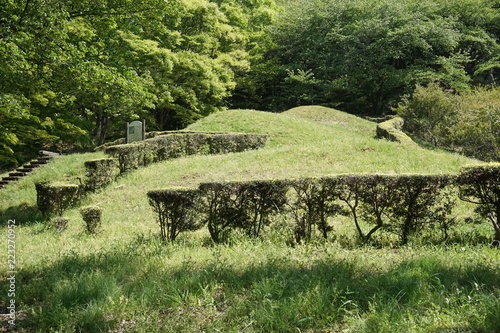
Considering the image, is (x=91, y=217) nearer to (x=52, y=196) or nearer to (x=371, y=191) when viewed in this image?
(x=52, y=196)

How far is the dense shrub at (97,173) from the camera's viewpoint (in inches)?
529

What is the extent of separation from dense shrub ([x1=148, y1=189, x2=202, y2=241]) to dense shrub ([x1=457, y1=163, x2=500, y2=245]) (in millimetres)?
4655

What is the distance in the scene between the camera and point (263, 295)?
4.00 metres

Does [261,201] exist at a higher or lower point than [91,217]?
higher

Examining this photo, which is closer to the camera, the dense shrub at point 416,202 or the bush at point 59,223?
the dense shrub at point 416,202

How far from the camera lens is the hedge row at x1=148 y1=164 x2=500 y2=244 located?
20.3 ft

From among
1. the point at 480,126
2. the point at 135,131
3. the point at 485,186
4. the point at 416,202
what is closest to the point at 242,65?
the point at 135,131

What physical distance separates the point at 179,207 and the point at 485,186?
5.27 meters

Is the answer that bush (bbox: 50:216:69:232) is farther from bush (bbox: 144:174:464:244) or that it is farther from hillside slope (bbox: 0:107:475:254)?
bush (bbox: 144:174:464:244)

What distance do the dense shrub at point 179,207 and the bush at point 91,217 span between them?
2.47m

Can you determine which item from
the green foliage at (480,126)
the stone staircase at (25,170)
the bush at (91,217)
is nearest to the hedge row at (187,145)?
the stone staircase at (25,170)

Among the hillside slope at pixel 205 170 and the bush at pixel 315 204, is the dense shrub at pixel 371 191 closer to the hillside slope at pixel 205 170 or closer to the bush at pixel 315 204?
the bush at pixel 315 204

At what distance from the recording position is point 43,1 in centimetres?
920

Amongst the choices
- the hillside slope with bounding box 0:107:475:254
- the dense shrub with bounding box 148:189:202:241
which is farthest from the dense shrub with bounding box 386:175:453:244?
the dense shrub with bounding box 148:189:202:241
